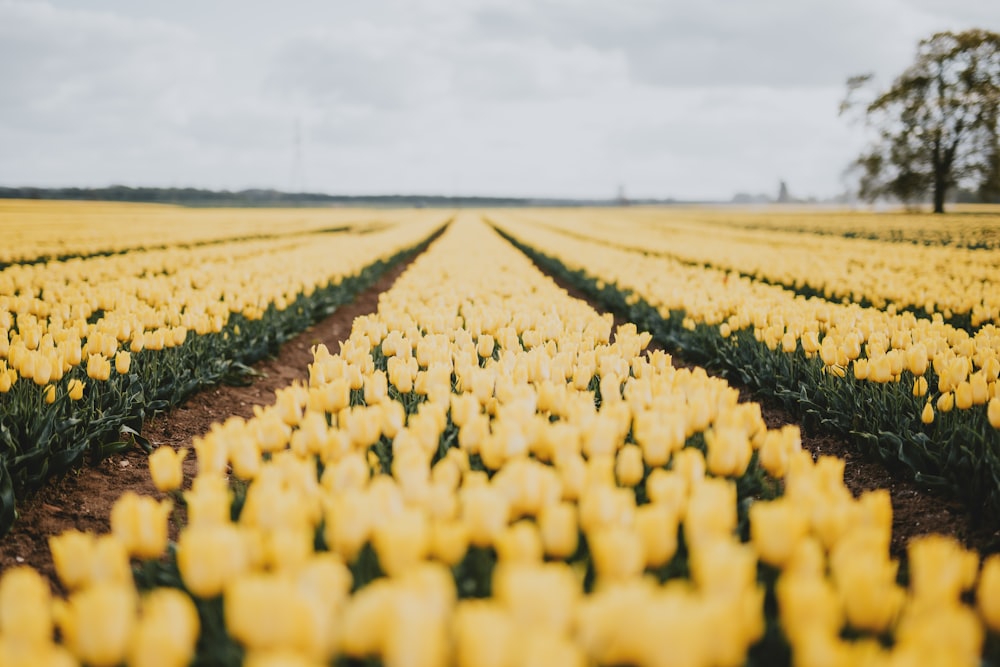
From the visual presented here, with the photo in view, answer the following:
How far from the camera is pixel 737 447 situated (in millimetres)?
1828

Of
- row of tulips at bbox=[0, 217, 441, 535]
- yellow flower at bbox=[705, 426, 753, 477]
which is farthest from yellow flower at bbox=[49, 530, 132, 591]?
row of tulips at bbox=[0, 217, 441, 535]

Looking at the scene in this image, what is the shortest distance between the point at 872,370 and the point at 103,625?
146 inches

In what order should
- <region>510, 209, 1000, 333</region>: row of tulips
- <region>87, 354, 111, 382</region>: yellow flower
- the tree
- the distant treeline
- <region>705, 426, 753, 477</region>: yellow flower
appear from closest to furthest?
1. <region>705, 426, 753, 477</region>: yellow flower
2. <region>87, 354, 111, 382</region>: yellow flower
3. <region>510, 209, 1000, 333</region>: row of tulips
4. the tree
5. the distant treeline

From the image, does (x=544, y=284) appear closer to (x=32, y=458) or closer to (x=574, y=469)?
(x=32, y=458)

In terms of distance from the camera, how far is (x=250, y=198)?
101 metres

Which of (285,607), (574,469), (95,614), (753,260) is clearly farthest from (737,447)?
(753,260)

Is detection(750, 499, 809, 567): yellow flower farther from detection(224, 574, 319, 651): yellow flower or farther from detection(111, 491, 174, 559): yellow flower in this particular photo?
detection(111, 491, 174, 559): yellow flower

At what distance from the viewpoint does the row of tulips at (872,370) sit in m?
2.94

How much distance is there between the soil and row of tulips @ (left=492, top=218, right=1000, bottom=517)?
15 centimetres

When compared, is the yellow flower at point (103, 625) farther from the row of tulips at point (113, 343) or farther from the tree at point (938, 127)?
the tree at point (938, 127)

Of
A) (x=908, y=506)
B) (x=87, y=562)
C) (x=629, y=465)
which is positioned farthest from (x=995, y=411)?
(x=87, y=562)

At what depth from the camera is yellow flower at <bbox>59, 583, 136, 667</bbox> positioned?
3.41 ft

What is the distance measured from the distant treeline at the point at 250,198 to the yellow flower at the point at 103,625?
89785mm

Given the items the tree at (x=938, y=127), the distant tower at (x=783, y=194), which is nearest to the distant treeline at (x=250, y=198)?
the distant tower at (x=783, y=194)
